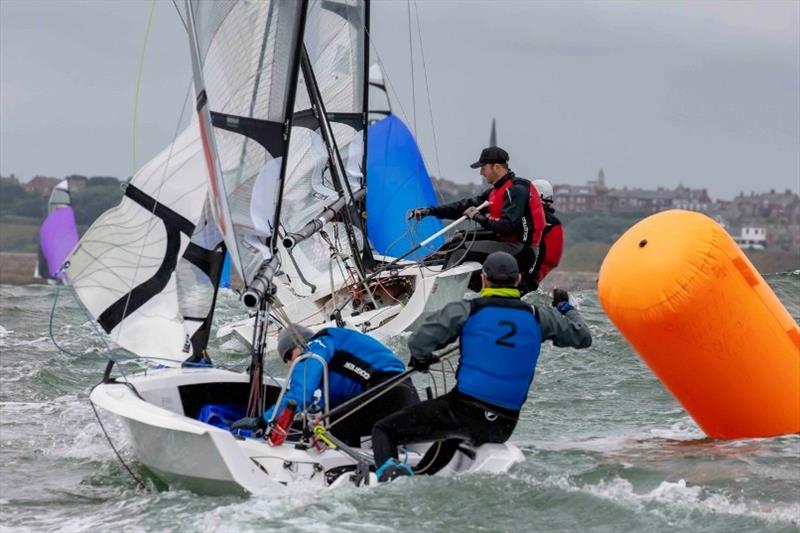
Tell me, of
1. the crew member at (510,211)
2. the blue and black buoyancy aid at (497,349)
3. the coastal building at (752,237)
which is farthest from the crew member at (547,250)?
the coastal building at (752,237)

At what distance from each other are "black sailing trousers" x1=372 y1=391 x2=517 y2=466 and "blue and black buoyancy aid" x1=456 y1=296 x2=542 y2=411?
57mm

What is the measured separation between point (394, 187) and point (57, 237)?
8.60 meters

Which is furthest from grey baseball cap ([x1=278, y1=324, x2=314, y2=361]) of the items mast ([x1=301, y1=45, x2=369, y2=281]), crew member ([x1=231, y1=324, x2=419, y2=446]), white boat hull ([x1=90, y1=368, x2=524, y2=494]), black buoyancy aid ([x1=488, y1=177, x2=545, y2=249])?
black buoyancy aid ([x1=488, y1=177, x2=545, y2=249])

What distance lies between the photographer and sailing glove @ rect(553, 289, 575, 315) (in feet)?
20.7

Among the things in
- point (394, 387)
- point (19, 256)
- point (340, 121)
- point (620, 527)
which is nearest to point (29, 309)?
point (340, 121)

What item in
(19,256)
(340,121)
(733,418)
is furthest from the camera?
(19,256)

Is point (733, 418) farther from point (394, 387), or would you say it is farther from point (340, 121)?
point (340, 121)

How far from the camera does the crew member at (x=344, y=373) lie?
602cm

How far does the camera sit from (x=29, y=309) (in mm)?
16469

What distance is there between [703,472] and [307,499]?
77.0 inches

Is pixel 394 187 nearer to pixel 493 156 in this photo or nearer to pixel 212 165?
pixel 493 156

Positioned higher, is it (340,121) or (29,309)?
(340,121)

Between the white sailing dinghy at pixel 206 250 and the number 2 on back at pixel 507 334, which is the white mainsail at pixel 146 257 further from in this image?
the number 2 on back at pixel 507 334

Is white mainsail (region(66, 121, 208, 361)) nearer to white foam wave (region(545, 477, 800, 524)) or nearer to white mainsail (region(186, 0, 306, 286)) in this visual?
white mainsail (region(186, 0, 306, 286))
